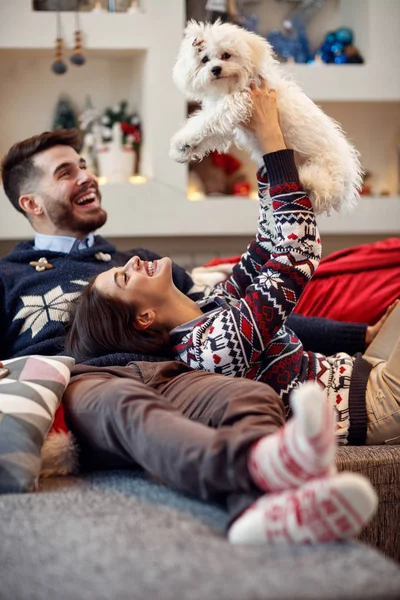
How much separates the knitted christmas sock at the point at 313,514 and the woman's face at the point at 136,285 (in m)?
0.79

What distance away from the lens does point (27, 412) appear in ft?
5.19

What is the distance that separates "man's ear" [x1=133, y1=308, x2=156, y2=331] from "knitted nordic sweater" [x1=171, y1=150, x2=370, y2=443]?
0.21ft

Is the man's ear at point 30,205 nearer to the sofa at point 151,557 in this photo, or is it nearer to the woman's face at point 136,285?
the woman's face at point 136,285

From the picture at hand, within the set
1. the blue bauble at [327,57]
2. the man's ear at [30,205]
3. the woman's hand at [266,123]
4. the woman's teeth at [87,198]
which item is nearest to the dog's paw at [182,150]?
the woman's hand at [266,123]

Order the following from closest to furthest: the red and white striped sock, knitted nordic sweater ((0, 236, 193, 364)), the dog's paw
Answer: the red and white striped sock < the dog's paw < knitted nordic sweater ((0, 236, 193, 364))

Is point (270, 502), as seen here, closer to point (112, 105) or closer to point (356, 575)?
point (356, 575)

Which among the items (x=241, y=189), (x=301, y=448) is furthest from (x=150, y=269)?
(x=241, y=189)

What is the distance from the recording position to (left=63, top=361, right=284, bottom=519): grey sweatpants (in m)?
1.29

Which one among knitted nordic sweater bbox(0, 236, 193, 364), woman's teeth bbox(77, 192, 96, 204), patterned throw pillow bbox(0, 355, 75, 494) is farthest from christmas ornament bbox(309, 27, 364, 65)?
patterned throw pillow bbox(0, 355, 75, 494)

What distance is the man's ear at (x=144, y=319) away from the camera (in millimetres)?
1891

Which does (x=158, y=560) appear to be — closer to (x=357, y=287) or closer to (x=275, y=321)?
(x=275, y=321)

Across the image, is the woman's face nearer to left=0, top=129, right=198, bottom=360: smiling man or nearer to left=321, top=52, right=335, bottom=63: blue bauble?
left=0, top=129, right=198, bottom=360: smiling man

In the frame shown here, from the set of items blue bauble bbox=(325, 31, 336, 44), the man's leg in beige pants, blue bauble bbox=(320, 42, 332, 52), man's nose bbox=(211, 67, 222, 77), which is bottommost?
the man's leg in beige pants

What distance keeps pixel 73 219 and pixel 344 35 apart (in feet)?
8.12
